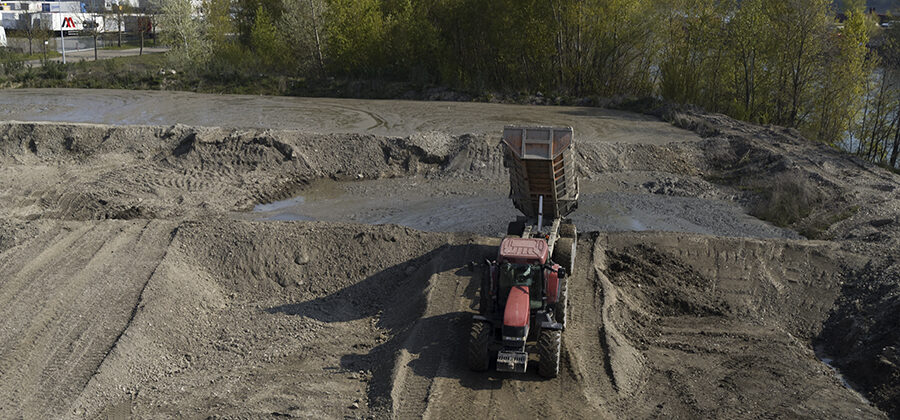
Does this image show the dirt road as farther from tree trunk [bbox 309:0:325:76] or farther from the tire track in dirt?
the tire track in dirt

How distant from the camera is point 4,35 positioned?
5775 cm

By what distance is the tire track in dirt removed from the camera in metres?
12.1

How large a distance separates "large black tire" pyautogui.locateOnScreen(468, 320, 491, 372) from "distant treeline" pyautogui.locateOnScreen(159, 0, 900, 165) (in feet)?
84.4

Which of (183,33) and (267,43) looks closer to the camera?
(183,33)

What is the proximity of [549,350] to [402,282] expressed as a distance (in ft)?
18.2

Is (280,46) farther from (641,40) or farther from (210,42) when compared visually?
(641,40)

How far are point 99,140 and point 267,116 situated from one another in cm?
748

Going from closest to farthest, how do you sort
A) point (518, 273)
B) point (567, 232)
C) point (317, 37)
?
point (518, 273) < point (567, 232) < point (317, 37)

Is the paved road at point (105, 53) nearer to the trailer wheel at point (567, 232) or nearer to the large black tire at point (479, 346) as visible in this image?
the trailer wheel at point (567, 232)

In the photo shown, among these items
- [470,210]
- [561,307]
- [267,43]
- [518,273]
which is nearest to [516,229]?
[561,307]

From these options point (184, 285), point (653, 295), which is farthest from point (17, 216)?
point (653, 295)

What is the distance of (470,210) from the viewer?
21859 millimetres

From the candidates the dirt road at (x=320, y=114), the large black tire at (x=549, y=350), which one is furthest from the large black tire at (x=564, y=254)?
the dirt road at (x=320, y=114)

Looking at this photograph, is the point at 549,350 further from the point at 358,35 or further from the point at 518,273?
the point at 358,35
